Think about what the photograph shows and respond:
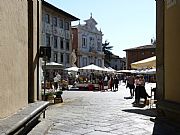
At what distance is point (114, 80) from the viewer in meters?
38.2

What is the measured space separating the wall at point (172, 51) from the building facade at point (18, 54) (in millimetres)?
3941

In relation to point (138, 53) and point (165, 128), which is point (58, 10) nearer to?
point (165, 128)

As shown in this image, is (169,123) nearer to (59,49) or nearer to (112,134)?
(112,134)

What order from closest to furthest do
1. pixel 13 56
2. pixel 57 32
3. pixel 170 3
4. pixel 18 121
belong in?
pixel 18 121, pixel 13 56, pixel 170 3, pixel 57 32

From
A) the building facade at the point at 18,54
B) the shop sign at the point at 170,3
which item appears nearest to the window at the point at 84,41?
the building facade at the point at 18,54

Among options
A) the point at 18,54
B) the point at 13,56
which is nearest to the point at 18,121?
the point at 13,56

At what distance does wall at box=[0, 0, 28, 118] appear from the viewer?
7.60 m

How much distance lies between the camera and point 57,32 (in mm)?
52312

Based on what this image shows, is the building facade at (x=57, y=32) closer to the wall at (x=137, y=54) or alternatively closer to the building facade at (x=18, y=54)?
the building facade at (x=18, y=54)

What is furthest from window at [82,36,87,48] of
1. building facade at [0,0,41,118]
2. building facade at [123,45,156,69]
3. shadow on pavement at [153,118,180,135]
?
shadow on pavement at [153,118,180,135]

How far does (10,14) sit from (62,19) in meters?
46.0

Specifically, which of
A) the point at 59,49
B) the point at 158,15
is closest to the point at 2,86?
the point at 158,15

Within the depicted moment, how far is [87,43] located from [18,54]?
60274 mm

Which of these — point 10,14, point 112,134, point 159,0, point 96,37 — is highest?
point 96,37
